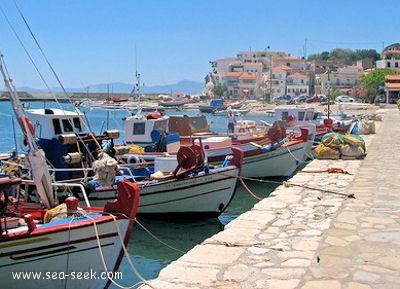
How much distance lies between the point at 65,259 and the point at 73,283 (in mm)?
458

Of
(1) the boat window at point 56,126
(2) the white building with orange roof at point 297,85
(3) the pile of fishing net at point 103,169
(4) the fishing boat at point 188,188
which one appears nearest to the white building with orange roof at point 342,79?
(2) the white building with orange roof at point 297,85

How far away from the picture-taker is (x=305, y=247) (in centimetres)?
596

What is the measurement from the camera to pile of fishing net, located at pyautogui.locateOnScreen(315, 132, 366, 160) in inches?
539

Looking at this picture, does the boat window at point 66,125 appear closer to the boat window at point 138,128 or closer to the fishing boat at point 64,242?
the fishing boat at point 64,242

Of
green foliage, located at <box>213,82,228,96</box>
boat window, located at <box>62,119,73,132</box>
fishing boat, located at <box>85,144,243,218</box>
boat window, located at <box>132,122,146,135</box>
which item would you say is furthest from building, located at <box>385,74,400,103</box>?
boat window, located at <box>62,119,73,132</box>

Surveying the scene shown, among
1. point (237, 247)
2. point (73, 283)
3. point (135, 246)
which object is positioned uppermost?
point (237, 247)

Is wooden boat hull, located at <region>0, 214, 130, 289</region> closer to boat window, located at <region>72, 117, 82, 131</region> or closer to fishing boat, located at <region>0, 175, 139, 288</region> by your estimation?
fishing boat, located at <region>0, 175, 139, 288</region>

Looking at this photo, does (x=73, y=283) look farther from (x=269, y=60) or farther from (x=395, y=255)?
(x=269, y=60)

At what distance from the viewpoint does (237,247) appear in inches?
239

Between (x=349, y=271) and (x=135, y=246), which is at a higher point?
(x=349, y=271)

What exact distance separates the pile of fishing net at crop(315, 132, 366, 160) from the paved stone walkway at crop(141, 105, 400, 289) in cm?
419

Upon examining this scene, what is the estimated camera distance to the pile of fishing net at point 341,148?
1370 centimetres

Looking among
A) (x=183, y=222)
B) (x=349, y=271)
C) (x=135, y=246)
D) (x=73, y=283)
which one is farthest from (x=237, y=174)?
(x=349, y=271)

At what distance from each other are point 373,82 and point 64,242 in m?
77.2
